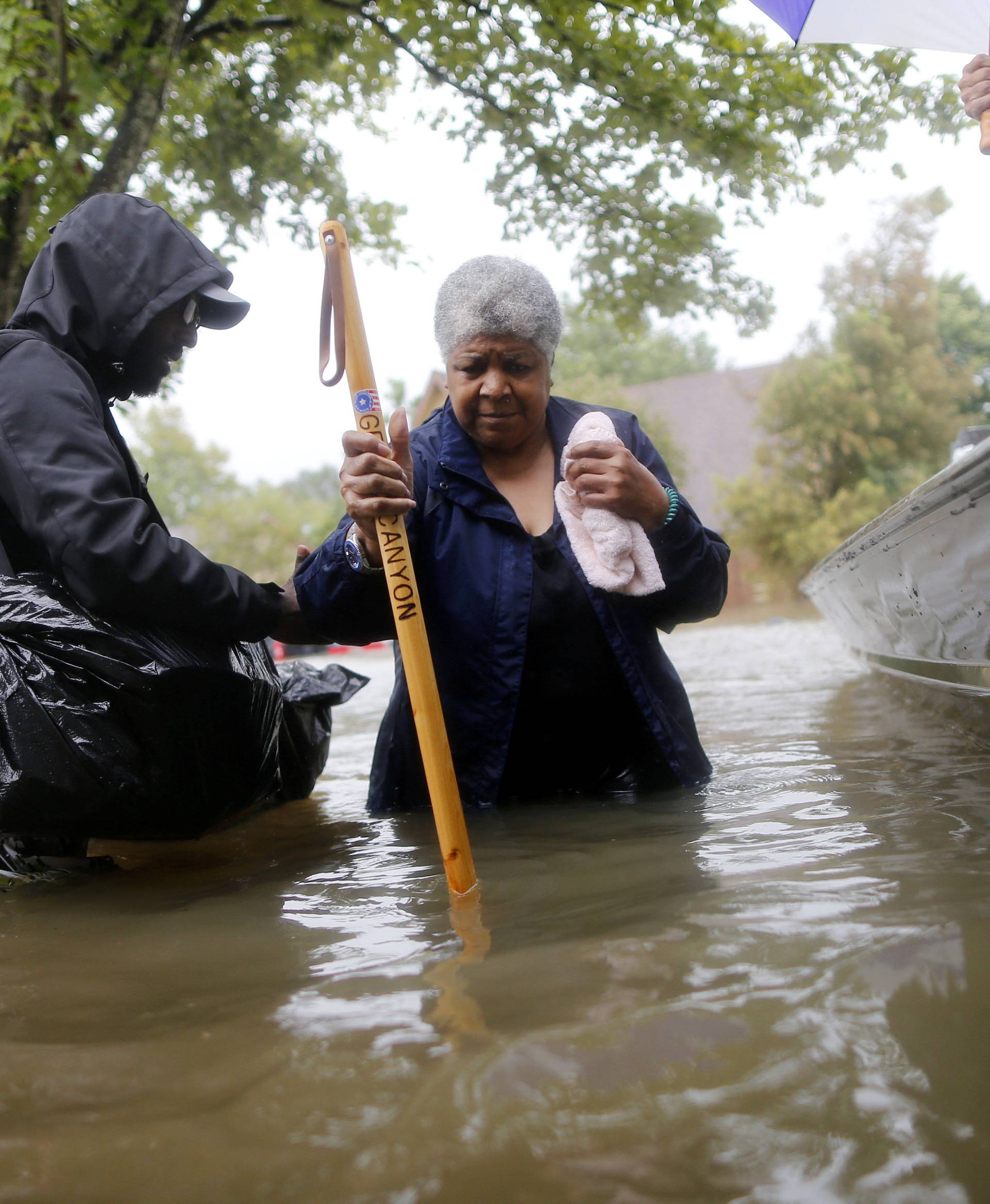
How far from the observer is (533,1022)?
1393mm

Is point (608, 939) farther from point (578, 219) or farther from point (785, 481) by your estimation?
point (785, 481)

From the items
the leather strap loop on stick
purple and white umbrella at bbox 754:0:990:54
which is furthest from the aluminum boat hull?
purple and white umbrella at bbox 754:0:990:54

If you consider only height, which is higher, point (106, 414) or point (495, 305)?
point (495, 305)

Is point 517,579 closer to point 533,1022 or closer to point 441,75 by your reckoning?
point 533,1022

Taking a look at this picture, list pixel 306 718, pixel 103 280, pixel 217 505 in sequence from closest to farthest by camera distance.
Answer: pixel 103 280, pixel 306 718, pixel 217 505

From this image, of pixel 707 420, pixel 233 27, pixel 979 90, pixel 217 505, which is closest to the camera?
pixel 979 90

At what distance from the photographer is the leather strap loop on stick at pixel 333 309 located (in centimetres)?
226

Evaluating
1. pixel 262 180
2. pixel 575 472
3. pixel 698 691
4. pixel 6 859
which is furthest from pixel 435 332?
pixel 262 180

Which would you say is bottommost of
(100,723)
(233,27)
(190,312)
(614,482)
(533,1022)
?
(533,1022)

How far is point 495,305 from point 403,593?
0.93 metres

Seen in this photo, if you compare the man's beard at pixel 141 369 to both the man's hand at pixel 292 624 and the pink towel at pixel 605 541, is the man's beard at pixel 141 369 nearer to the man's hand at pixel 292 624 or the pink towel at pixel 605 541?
the man's hand at pixel 292 624

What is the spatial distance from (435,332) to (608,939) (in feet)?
5.93

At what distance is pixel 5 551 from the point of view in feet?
7.95

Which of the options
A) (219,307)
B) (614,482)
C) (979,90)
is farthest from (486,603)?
(979,90)
